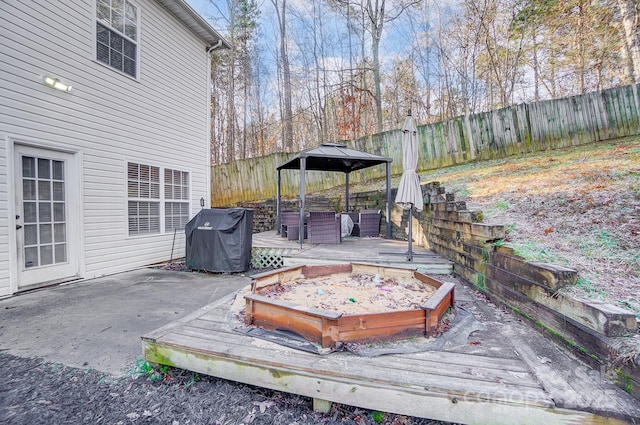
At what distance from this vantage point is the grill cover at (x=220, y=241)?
561cm

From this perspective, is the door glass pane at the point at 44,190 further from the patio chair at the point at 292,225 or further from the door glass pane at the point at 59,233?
the patio chair at the point at 292,225

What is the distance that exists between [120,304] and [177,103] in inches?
188

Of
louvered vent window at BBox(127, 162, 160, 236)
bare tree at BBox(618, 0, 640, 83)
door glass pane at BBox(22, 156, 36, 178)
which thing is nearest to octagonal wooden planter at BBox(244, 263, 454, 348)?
door glass pane at BBox(22, 156, 36, 178)

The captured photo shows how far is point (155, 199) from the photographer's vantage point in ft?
20.5

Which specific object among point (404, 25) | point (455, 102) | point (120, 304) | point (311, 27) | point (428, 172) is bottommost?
point (120, 304)

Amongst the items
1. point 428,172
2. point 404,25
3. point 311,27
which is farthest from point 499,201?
point 311,27

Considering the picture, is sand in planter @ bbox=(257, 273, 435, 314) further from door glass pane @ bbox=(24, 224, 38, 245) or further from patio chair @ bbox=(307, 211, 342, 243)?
door glass pane @ bbox=(24, 224, 38, 245)

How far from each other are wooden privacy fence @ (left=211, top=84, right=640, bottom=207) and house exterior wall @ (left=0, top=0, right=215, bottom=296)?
4007 mm

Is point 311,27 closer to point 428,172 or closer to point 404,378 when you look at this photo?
point 428,172

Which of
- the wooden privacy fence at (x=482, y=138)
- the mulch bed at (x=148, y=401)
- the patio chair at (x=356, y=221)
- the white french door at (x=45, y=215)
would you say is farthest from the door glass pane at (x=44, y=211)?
the wooden privacy fence at (x=482, y=138)

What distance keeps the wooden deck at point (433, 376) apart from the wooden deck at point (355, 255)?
85.5 inches

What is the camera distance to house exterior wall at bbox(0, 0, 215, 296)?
4027mm

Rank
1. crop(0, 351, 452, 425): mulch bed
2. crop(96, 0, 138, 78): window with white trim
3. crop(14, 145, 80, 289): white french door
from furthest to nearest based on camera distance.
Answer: crop(96, 0, 138, 78): window with white trim
crop(14, 145, 80, 289): white french door
crop(0, 351, 452, 425): mulch bed

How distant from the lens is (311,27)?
1574 centimetres
